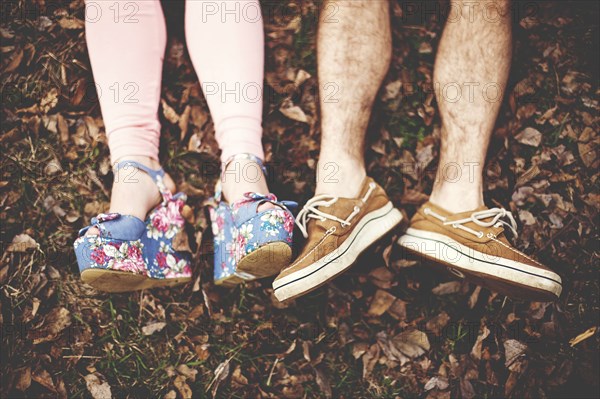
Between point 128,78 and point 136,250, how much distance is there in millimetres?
832

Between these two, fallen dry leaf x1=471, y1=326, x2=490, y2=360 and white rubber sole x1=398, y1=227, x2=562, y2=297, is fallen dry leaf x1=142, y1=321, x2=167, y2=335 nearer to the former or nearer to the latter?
white rubber sole x1=398, y1=227, x2=562, y2=297

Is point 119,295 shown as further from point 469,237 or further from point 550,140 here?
point 550,140

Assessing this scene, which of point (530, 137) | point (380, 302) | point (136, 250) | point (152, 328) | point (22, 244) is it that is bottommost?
point (152, 328)

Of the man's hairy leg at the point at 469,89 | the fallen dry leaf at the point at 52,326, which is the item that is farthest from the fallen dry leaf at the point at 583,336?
the fallen dry leaf at the point at 52,326

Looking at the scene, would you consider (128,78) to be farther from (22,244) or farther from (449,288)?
(449,288)

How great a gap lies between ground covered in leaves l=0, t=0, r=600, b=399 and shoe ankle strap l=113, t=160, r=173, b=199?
27 cm

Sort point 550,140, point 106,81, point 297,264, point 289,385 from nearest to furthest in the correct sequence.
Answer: point 297,264
point 106,81
point 289,385
point 550,140

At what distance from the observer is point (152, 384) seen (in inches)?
97.7

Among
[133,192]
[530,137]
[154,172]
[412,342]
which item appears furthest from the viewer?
[530,137]

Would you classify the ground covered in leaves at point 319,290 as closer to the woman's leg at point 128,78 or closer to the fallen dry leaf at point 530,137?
the fallen dry leaf at point 530,137

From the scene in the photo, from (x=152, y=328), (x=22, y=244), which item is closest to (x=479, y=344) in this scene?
(x=152, y=328)

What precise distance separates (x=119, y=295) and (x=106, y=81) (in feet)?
3.76

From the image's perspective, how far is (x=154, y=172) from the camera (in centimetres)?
241

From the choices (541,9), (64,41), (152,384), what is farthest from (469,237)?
(64,41)
